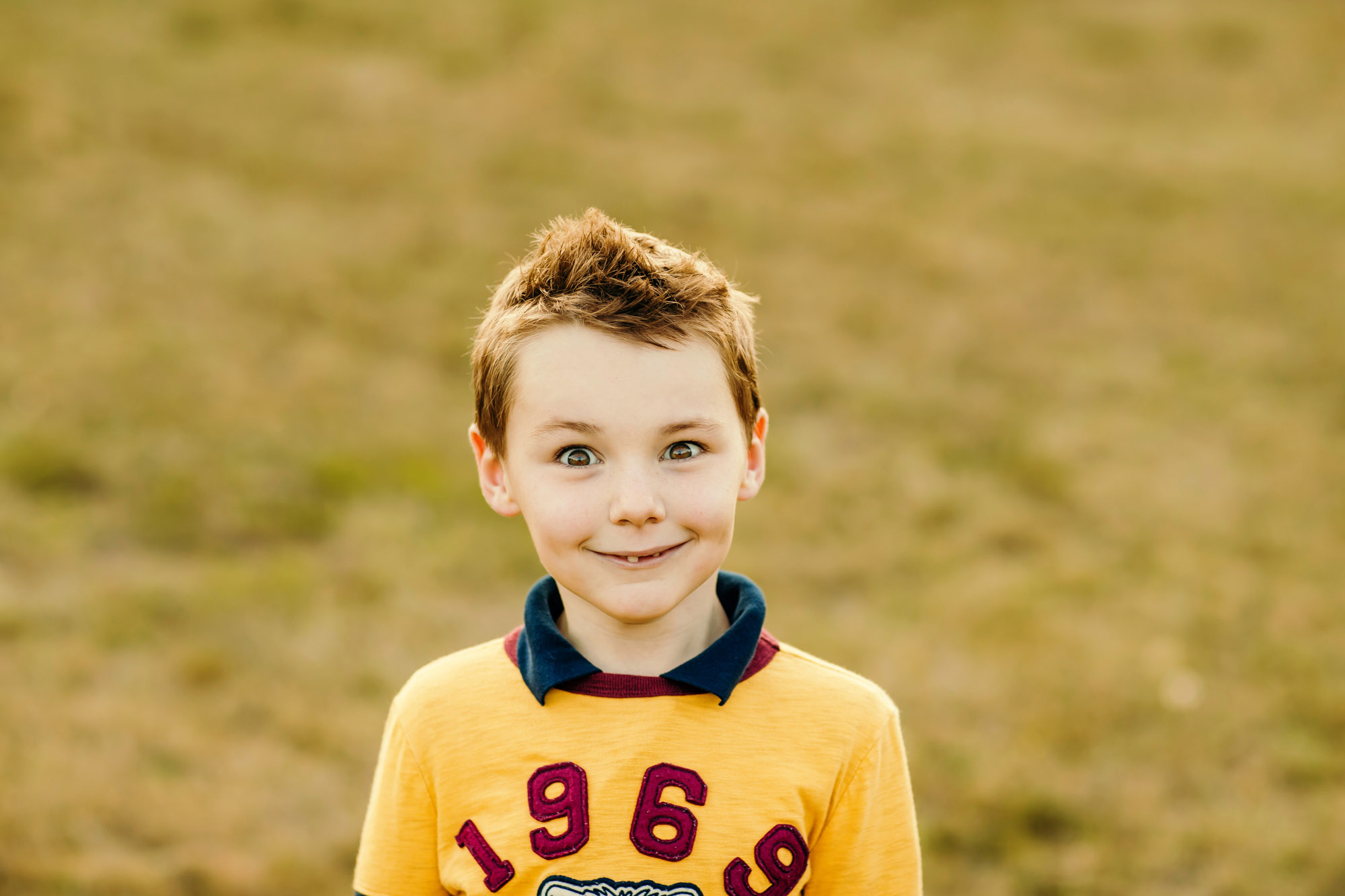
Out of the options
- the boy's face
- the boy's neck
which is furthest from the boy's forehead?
the boy's neck

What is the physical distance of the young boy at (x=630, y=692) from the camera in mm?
1666

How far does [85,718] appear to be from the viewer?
3.98 meters

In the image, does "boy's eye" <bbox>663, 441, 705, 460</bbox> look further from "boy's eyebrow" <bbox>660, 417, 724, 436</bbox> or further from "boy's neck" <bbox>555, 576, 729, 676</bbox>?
"boy's neck" <bbox>555, 576, 729, 676</bbox>

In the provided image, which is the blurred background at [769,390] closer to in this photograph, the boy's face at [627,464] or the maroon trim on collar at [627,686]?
the maroon trim on collar at [627,686]

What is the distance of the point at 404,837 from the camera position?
178 cm

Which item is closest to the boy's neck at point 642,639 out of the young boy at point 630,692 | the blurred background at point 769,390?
the young boy at point 630,692

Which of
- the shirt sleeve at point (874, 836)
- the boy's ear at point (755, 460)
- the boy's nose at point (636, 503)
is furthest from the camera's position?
the boy's ear at point (755, 460)

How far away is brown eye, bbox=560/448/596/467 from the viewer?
1.69 m

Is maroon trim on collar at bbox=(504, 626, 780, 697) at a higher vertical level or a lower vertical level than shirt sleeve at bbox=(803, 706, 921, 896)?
higher

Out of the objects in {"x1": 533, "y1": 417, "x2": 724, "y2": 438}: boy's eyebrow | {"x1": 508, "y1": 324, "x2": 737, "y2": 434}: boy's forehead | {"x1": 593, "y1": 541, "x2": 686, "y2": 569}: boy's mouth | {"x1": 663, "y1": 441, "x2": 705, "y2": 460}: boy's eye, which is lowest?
{"x1": 593, "y1": 541, "x2": 686, "y2": 569}: boy's mouth

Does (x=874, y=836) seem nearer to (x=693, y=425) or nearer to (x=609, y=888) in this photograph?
(x=609, y=888)

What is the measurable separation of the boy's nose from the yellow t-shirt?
27cm

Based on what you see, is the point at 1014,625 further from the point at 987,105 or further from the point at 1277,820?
the point at 987,105

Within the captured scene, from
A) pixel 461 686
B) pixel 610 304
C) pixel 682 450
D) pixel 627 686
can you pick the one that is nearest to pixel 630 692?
pixel 627 686
